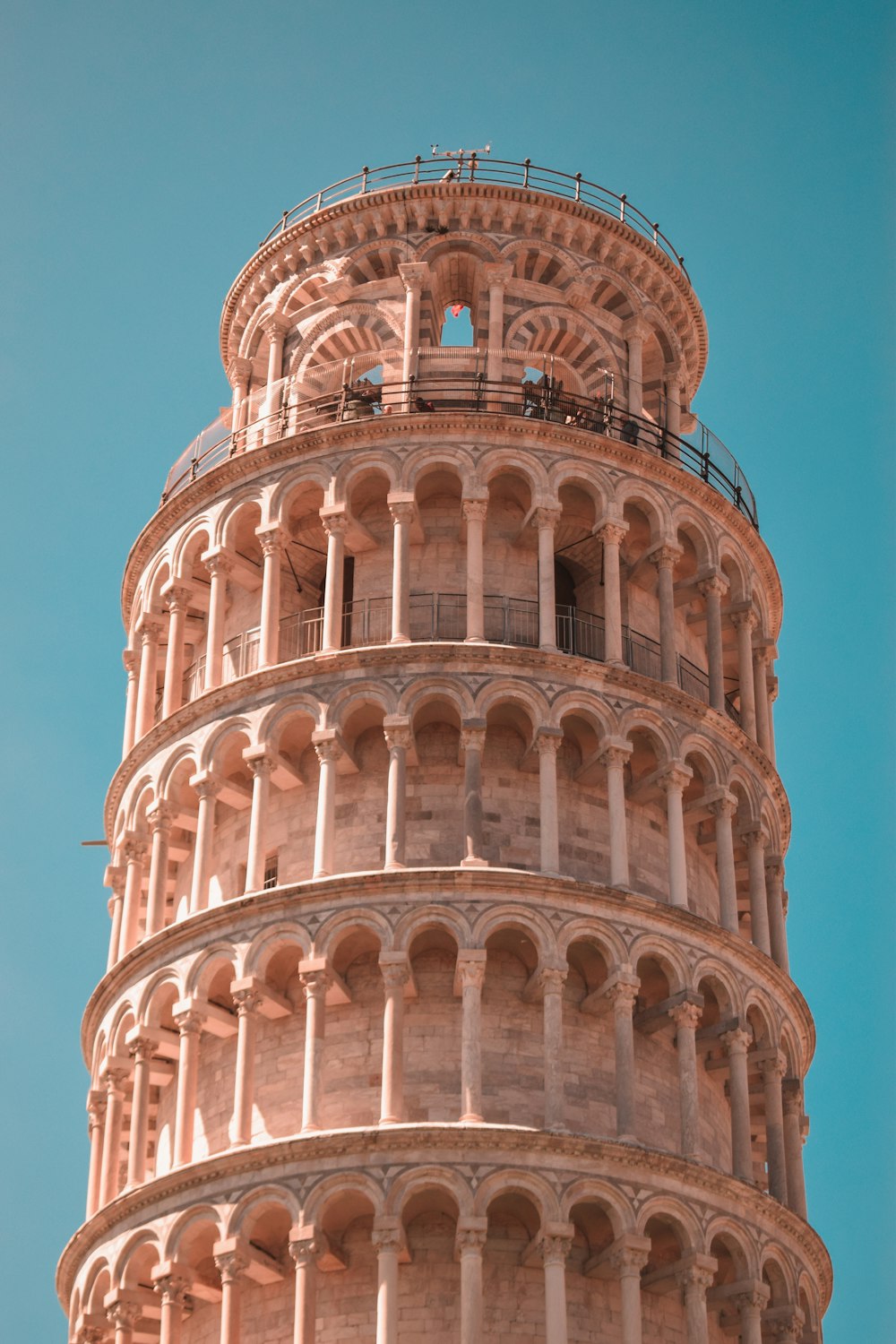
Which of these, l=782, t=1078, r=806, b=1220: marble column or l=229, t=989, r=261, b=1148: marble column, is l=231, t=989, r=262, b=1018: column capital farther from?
l=782, t=1078, r=806, b=1220: marble column

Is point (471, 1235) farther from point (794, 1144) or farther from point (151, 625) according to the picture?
point (151, 625)

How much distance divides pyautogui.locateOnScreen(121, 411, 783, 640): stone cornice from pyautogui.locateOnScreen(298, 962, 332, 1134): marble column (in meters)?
10.3

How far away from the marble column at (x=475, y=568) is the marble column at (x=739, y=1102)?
808 cm

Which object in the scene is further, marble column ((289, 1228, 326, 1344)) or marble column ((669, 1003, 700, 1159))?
marble column ((669, 1003, 700, 1159))

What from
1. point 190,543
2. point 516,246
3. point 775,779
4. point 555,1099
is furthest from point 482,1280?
point 516,246

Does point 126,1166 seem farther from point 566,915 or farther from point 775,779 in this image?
point 775,779

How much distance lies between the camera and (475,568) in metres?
46.2

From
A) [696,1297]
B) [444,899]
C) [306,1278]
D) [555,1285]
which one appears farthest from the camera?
[444,899]

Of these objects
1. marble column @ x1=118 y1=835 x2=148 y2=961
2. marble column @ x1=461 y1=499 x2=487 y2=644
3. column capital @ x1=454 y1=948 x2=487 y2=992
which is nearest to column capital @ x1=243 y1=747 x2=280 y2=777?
marble column @ x1=118 y1=835 x2=148 y2=961

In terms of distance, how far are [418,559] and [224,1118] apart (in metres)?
10.9

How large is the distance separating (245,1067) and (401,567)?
9.49m

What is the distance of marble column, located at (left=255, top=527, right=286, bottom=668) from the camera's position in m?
46.5

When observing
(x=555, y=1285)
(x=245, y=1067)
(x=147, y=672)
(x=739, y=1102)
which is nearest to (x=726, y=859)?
(x=739, y=1102)

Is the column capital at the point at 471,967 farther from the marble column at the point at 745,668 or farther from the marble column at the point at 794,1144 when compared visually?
the marble column at the point at 745,668
